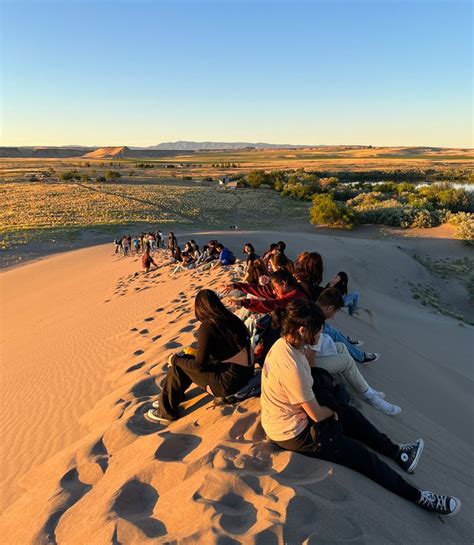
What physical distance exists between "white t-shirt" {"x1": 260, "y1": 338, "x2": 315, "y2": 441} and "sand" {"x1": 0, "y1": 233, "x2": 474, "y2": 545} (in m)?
0.21

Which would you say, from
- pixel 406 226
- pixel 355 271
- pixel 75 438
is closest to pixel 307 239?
pixel 355 271

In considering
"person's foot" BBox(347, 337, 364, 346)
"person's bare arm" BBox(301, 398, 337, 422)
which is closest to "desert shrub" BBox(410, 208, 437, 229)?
"person's foot" BBox(347, 337, 364, 346)

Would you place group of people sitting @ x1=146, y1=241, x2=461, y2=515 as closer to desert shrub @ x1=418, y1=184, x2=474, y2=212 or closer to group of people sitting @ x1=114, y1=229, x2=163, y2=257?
group of people sitting @ x1=114, y1=229, x2=163, y2=257

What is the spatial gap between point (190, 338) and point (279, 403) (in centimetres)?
330

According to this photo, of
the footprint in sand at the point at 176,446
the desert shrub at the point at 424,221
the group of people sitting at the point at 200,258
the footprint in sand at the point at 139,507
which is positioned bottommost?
the desert shrub at the point at 424,221

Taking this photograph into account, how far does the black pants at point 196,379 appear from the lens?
3820 mm

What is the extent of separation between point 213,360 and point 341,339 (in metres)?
2.05

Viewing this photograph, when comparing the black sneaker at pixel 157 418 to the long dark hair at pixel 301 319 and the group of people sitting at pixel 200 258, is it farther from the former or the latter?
the group of people sitting at pixel 200 258

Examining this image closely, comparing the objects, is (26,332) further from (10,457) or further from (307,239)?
(307,239)

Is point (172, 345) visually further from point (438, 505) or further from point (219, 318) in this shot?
point (438, 505)

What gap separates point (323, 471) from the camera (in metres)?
2.98

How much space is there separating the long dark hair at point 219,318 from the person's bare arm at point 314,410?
927 mm

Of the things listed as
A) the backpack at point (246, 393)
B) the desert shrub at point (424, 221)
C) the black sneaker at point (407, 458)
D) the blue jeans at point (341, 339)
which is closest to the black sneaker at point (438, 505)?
the black sneaker at point (407, 458)

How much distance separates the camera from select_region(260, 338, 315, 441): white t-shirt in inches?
115
